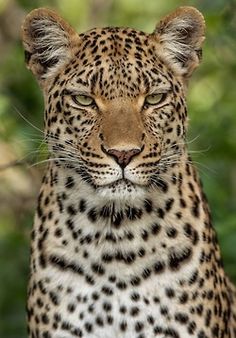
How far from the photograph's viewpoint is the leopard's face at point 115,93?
30.0 feet

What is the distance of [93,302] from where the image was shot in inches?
382

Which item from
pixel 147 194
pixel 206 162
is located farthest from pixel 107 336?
pixel 206 162

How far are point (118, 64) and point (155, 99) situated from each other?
0.32 meters

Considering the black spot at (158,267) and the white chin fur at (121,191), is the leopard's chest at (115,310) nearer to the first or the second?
the black spot at (158,267)

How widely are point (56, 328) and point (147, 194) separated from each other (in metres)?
1.01

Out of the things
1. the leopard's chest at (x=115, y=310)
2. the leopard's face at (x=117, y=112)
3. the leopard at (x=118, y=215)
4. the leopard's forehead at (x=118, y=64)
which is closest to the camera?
the leopard's face at (x=117, y=112)

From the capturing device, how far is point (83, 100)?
374 inches

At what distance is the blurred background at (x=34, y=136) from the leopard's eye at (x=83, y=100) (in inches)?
69.5

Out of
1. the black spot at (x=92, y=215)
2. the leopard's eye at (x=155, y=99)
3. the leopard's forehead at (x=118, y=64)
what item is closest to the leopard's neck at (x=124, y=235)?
the black spot at (x=92, y=215)

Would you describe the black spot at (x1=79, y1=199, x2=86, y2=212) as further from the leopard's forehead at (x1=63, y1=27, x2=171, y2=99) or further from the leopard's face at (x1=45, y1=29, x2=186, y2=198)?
the leopard's forehead at (x1=63, y1=27, x2=171, y2=99)

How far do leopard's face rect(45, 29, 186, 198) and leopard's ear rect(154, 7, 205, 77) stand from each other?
0.11 metres

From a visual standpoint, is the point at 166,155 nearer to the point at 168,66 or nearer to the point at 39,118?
the point at 168,66

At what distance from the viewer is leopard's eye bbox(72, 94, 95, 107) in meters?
9.45

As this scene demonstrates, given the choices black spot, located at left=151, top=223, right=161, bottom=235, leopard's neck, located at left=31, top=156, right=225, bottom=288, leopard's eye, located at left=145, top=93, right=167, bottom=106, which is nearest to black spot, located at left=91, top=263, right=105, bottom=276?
leopard's neck, located at left=31, top=156, right=225, bottom=288
